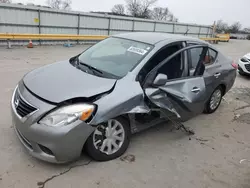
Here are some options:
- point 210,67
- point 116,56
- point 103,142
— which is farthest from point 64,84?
point 210,67

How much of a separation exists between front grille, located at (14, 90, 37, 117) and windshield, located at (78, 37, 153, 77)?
3.79ft

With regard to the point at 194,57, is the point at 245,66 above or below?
below

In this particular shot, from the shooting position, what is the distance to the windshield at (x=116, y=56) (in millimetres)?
3389

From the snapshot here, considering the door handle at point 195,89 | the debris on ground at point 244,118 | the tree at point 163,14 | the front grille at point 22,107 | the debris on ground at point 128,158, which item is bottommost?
the debris on ground at point 244,118

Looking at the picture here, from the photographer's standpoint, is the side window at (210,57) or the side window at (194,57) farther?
the side window at (210,57)

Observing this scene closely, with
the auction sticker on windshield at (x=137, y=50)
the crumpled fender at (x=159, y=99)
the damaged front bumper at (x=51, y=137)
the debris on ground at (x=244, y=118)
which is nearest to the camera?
the damaged front bumper at (x=51, y=137)

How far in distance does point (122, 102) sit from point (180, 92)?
1.18m

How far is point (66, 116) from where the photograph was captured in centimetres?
258

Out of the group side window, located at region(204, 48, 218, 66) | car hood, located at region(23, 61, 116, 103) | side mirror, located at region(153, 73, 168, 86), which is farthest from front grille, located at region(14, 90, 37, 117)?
side window, located at region(204, 48, 218, 66)

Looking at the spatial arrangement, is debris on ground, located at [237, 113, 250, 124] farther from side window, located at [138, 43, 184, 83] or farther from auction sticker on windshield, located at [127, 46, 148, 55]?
auction sticker on windshield, located at [127, 46, 148, 55]

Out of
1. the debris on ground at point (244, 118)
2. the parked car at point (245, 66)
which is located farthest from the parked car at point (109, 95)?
→ the parked car at point (245, 66)

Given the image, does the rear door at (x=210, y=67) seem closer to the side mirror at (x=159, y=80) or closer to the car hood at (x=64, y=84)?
the side mirror at (x=159, y=80)

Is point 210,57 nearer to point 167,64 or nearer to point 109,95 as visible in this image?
point 167,64

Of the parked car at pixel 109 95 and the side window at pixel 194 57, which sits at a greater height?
the side window at pixel 194 57
